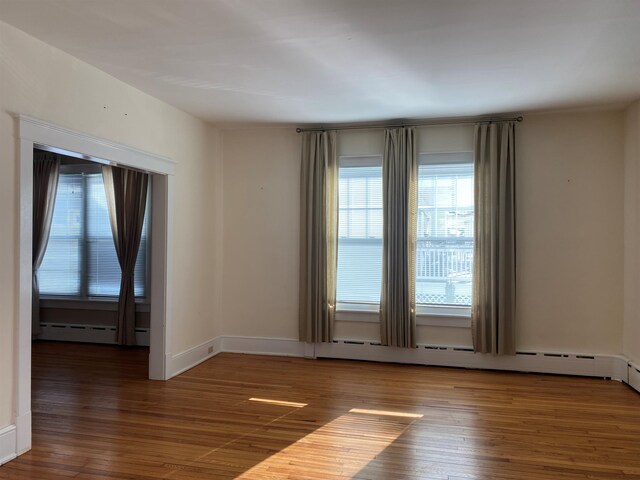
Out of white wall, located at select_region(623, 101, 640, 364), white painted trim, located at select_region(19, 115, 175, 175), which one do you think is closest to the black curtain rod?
white wall, located at select_region(623, 101, 640, 364)

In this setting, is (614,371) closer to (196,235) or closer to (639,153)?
(639,153)

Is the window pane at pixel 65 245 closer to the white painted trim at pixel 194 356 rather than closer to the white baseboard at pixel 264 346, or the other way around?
the white painted trim at pixel 194 356

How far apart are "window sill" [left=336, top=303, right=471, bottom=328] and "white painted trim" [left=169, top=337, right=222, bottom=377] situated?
1547 mm

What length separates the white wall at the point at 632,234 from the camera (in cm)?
444

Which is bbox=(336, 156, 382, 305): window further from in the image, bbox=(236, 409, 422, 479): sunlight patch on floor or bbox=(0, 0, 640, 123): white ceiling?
bbox=(236, 409, 422, 479): sunlight patch on floor

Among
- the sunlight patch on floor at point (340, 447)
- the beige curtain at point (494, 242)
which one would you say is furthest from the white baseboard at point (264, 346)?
the beige curtain at point (494, 242)

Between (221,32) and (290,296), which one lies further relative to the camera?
(290,296)

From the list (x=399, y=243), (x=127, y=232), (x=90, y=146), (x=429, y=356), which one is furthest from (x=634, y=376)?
(x=127, y=232)

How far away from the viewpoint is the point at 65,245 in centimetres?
659

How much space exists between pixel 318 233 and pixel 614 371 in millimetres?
3420

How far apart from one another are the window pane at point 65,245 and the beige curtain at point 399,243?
4.35 m

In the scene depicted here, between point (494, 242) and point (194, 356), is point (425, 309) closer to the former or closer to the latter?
point (494, 242)

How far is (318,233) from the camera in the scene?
17.8ft

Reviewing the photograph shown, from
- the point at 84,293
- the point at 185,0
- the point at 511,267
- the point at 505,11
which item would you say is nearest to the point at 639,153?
the point at 511,267
